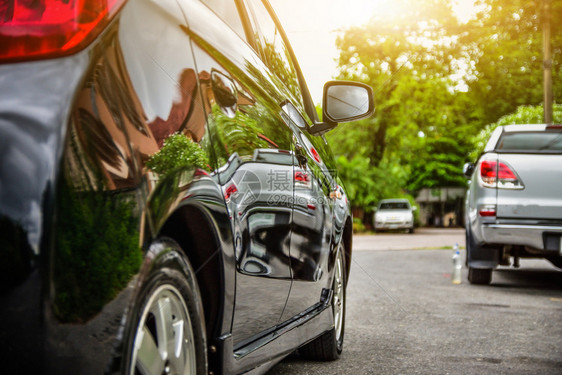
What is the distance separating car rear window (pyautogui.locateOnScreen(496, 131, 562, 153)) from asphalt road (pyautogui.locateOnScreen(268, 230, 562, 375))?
1.55 meters

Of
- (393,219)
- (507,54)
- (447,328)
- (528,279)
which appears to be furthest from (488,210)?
(507,54)

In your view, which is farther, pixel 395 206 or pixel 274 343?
pixel 395 206

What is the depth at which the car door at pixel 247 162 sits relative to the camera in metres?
2.21

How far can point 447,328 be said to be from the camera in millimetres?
5559

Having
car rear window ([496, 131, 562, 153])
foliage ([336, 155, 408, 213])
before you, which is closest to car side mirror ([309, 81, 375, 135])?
car rear window ([496, 131, 562, 153])

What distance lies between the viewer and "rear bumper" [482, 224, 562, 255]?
314 inches

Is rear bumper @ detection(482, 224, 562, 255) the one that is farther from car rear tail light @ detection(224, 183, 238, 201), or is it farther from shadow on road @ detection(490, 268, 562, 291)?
car rear tail light @ detection(224, 183, 238, 201)

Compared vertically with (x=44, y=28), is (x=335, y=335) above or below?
below

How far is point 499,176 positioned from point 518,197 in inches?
12.0

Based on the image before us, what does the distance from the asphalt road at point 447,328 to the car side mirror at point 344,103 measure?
1.35 meters

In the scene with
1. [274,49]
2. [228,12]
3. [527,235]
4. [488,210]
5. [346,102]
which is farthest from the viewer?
[488,210]

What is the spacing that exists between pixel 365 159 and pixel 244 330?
36782 millimetres

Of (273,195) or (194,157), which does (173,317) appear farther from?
(273,195)

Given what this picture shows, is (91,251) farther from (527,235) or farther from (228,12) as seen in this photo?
(527,235)
